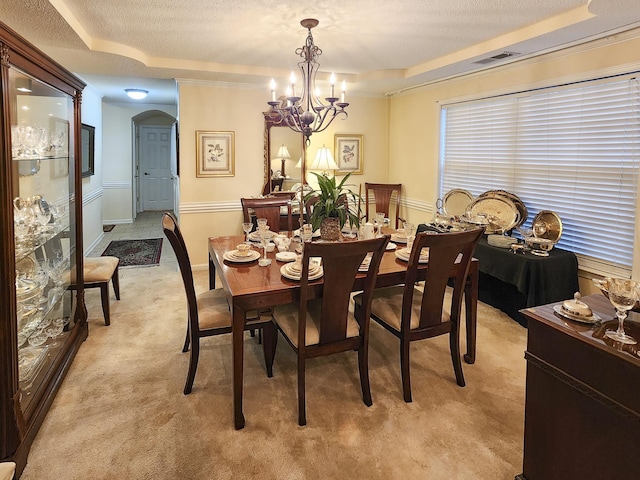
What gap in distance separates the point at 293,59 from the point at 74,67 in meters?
2.25

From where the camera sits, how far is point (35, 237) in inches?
90.6

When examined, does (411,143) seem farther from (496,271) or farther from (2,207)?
(2,207)

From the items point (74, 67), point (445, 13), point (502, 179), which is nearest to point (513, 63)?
point (502, 179)

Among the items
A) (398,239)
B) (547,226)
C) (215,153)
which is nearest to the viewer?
Answer: (398,239)

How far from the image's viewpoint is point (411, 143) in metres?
5.48

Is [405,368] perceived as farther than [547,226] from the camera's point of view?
No

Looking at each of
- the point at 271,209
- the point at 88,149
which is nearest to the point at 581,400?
the point at 271,209

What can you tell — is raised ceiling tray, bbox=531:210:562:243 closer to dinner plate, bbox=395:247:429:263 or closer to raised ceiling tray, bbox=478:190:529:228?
raised ceiling tray, bbox=478:190:529:228

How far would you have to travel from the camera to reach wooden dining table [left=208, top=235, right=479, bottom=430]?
6.88ft

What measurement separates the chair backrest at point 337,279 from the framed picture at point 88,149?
485 centimetres

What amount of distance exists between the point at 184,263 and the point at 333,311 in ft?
2.87

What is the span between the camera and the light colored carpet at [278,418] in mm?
1888

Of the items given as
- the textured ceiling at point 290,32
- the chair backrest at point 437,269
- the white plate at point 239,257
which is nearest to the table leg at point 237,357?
the white plate at point 239,257

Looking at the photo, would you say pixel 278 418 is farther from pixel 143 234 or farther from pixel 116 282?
pixel 143 234
